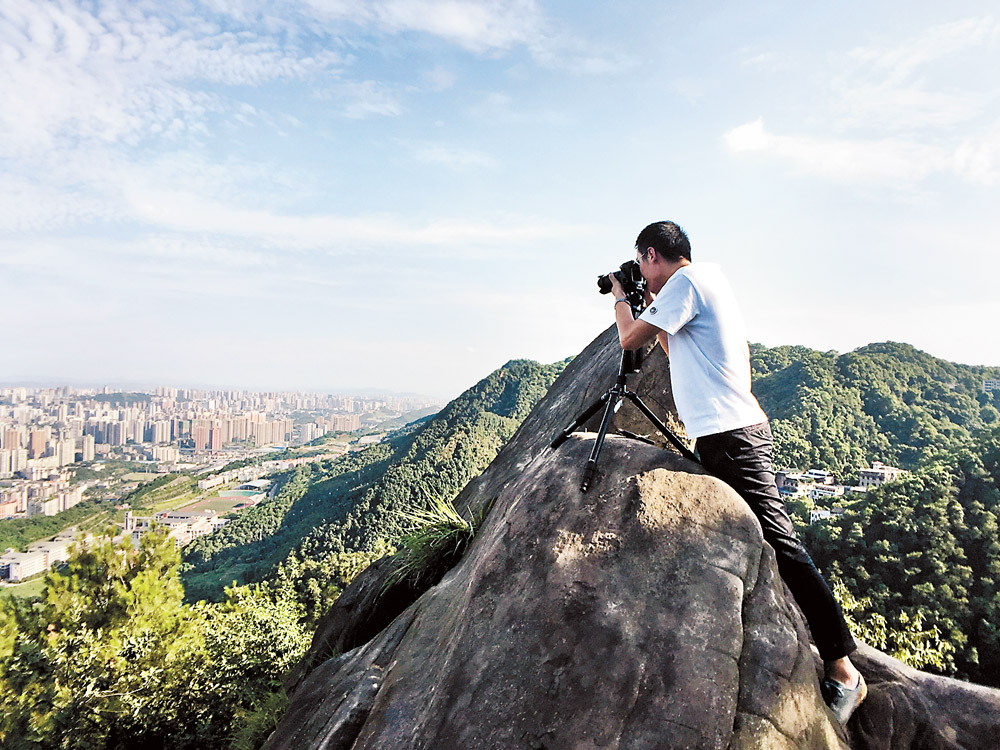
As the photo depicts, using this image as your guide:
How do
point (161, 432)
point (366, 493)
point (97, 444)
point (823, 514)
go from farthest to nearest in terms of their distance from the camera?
1. point (161, 432)
2. point (97, 444)
3. point (366, 493)
4. point (823, 514)

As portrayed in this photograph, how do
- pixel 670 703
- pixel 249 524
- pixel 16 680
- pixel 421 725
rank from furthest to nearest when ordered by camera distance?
pixel 249 524 → pixel 16 680 → pixel 421 725 → pixel 670 703

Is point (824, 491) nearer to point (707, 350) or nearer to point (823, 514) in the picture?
point (823, 514)

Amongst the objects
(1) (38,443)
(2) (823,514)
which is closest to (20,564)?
(2) (823,514)

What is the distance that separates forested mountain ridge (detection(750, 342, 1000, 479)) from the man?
46045mm

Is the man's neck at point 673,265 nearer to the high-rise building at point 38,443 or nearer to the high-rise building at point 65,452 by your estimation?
the high-rise building at point 65,452

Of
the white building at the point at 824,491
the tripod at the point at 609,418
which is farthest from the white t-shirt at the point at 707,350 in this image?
the white building at the point at 824,491

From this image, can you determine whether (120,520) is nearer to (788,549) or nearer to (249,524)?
(249,524)

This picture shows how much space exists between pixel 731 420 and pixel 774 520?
0.56 m

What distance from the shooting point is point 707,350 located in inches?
122

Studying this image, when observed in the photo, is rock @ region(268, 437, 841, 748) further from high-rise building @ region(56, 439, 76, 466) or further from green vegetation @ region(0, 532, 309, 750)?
high-rise building @ region(56, 439, 76, 466)

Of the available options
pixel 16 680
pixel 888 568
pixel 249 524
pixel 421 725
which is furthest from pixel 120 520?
pixel 421 725

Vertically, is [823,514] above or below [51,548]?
above

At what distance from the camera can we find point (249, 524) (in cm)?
6800

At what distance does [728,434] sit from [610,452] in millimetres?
637
